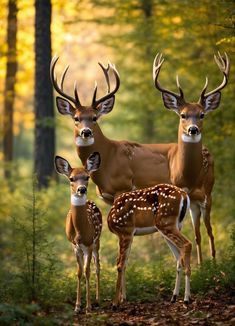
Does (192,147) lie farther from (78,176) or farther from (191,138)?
(78,176)

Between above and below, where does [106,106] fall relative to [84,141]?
above

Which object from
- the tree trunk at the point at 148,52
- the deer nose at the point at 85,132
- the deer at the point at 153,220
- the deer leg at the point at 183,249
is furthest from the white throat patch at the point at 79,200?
the tree trunk at the point at 148,52

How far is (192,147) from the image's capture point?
402 inches

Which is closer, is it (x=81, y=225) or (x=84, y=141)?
(x=81, y=225)

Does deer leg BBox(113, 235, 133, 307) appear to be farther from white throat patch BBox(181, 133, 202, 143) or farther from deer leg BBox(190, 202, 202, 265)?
deer leg BBox(190, 202, 202, 265)

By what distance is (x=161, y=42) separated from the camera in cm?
1828

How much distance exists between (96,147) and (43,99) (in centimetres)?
585

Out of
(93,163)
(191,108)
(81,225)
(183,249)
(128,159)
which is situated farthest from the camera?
(128,159)

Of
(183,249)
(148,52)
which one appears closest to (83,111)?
(183,249)

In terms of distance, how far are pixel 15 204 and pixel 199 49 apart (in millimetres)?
5511

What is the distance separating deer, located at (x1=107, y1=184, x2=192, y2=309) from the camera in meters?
8.70

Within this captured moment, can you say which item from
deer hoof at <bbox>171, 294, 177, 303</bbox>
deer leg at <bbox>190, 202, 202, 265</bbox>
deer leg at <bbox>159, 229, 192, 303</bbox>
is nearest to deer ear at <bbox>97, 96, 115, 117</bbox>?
deer leg at <bbox>190, 202, 202, 265</bbox>

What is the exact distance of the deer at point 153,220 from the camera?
8703mm

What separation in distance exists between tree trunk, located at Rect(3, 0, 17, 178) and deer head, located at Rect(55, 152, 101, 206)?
1041 cm
